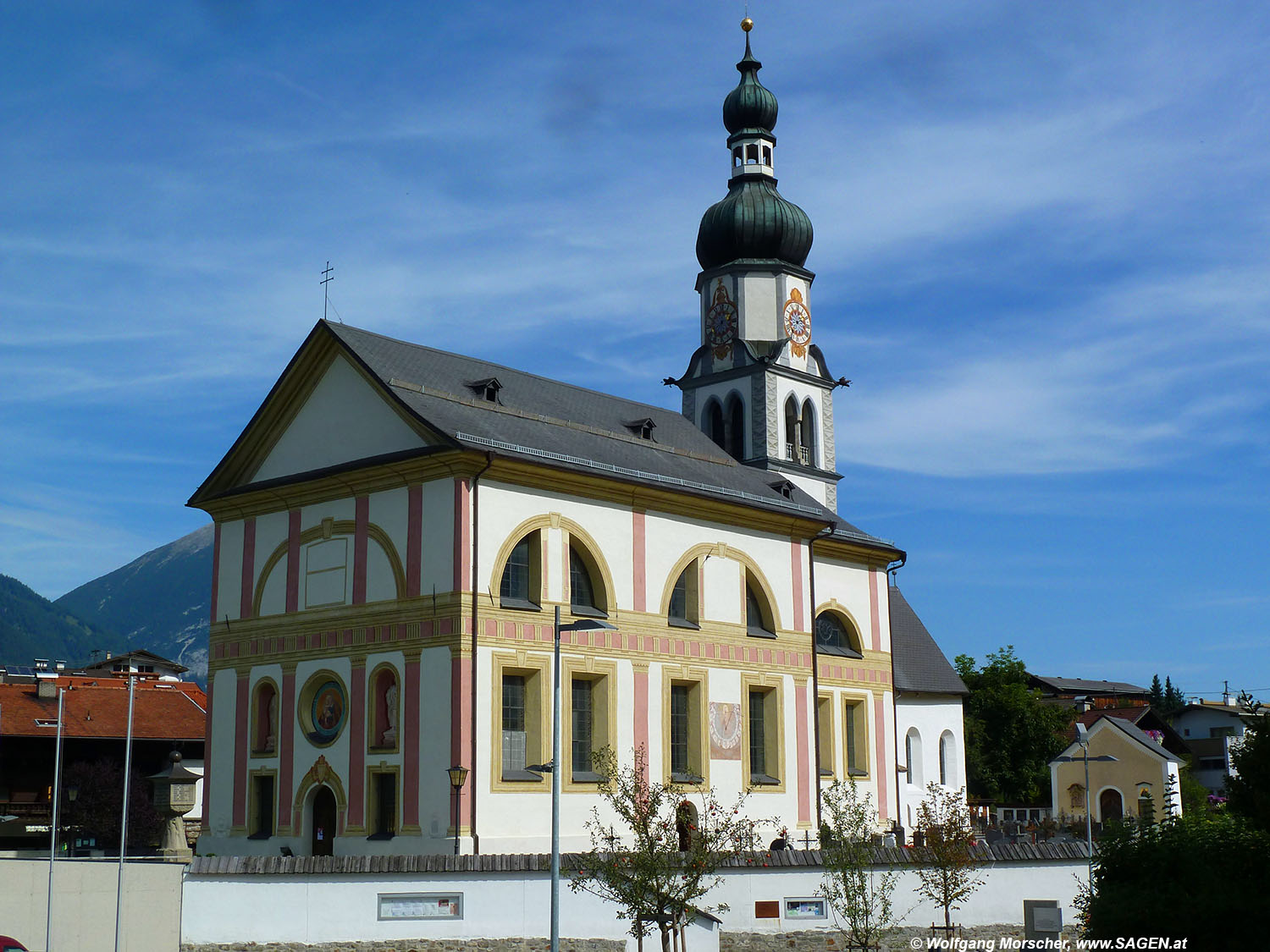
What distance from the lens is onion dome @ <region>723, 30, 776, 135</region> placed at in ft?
197

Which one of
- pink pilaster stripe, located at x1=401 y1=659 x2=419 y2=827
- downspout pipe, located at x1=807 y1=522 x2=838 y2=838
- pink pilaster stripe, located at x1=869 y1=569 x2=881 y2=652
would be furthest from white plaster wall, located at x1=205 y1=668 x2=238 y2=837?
pink pilaster stripe, located at x1=869 y1=569 x2=881 y2=652

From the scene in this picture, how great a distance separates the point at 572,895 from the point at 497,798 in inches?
215

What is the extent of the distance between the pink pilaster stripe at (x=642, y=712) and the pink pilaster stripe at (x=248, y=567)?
386 inches

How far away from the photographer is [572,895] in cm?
2759

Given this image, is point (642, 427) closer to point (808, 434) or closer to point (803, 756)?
point (803, 756)

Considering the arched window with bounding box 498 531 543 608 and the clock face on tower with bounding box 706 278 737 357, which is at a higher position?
the clock face on tower with bounding box 706 278 737 357

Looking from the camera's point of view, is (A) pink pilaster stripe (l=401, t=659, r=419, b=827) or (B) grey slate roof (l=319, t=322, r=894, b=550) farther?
(B) grey slate roof (l=319, t=322, r=894, b=550)

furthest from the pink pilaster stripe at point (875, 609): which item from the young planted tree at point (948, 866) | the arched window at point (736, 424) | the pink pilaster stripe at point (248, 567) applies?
the pink pilaster stripe at point (248, 567)

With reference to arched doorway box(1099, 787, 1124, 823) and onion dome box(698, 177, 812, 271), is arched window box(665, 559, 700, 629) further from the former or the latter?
arched doorway box(1099, 787, 1124, 823)

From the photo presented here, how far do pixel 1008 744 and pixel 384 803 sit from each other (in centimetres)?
4444

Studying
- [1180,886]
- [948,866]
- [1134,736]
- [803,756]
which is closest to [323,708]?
[803,756]

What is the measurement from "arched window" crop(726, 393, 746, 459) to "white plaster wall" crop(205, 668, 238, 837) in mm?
25099

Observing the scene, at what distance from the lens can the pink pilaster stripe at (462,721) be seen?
3212 centimetres

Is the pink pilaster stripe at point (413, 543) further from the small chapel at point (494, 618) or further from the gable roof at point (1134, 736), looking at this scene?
the gable roof at point (1134, 736)
